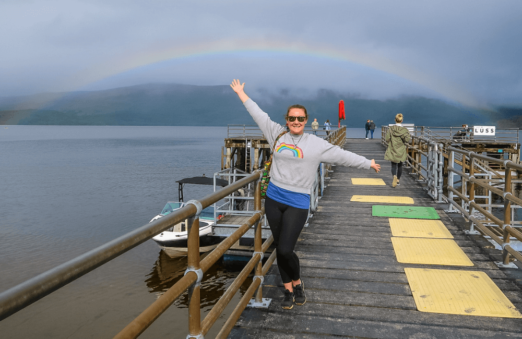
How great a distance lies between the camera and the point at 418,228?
6.73m

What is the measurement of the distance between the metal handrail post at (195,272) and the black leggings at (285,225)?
1.34m

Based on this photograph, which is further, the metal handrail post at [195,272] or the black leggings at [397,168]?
the black leggings at [397,168]

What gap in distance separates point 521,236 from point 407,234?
2.23 m

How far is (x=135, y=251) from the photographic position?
930 inches

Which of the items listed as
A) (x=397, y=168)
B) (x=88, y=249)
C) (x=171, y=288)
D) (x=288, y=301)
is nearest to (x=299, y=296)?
(x=288, y=301)

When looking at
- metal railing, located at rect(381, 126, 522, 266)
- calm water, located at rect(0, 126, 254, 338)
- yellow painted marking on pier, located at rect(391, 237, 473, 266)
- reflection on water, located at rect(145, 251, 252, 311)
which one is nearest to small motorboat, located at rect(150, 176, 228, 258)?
reflection on water, located at rect(145, 251, 252, 311)

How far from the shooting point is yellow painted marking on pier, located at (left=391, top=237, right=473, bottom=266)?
5.05 m

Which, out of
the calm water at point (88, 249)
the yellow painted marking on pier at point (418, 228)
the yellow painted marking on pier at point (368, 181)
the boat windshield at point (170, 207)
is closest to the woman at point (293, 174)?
the yellow painted marking on pier at point (418, 228)

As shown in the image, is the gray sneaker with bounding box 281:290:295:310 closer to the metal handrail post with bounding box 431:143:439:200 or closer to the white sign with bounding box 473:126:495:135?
the metal handrail post with bounding box 431:143:439:200

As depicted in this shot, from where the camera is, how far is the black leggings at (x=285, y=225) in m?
3.55

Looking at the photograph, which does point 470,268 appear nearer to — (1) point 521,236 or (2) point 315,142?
(1) point 521,236

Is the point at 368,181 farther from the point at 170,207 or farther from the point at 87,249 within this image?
the point at 87,249

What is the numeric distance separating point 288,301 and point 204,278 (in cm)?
1429

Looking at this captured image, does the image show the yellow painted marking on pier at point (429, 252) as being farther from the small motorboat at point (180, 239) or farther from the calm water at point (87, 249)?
the small motorboat at point (180, 239)
